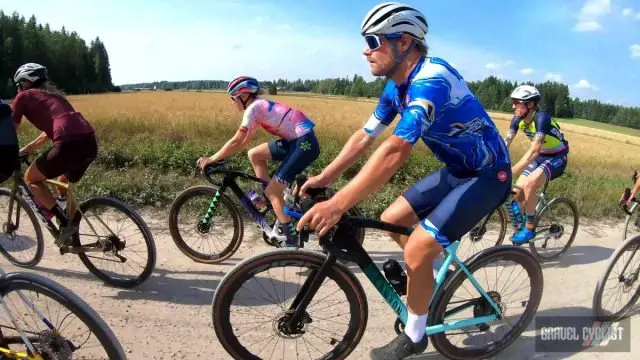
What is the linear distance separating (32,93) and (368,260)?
364 centimetres

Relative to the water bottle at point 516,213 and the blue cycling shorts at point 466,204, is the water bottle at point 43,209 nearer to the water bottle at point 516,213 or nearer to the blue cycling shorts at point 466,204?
the blue cycling shorts at point 466,204

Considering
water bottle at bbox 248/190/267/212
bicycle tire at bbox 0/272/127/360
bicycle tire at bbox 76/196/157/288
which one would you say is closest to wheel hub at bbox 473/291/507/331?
bicycle tire at bbox 0/272/127/360

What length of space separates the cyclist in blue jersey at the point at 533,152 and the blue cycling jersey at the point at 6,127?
5387mm

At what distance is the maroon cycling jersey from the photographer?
405 cm

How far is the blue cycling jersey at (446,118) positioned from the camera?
2.29 m

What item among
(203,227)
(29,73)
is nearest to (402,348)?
(203,227)

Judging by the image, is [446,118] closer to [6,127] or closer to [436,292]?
[436,292]

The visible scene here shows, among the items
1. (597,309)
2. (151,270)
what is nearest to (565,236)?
(597,309)

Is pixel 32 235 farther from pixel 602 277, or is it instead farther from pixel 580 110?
pixel 580 110

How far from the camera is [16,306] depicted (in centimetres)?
229

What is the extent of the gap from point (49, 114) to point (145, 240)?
1.54 meters

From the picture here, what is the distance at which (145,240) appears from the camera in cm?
426

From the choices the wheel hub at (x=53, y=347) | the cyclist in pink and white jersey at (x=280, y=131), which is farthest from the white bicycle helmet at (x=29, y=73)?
the wheel hub at (x=53, y=347)

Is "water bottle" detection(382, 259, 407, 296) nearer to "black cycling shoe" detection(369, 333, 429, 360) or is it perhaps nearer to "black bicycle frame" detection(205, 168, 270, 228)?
"black cycling shoe" detection(369, 333, 429, 360)
